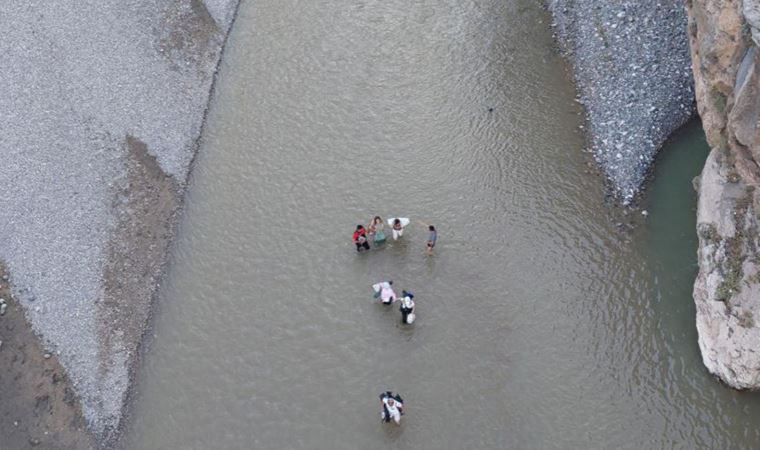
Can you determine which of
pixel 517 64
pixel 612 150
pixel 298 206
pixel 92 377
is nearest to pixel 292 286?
pixel 298 206

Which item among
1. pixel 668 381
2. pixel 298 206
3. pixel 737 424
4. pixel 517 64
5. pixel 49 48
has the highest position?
pixel 517 64

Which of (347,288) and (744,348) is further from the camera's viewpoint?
(347,288)

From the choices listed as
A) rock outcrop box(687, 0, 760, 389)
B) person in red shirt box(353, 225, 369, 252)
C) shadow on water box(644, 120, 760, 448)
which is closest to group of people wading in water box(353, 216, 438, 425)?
person in red shirt box(353, 225, 369, 252)

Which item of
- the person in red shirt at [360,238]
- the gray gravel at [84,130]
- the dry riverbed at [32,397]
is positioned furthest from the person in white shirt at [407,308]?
the dry riverbed at [32,397]

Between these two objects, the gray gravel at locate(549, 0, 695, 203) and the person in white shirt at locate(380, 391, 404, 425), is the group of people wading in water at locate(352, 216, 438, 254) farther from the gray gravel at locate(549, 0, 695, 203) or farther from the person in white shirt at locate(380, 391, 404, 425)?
the gray gravel at locate(549, 0, 695, 203)

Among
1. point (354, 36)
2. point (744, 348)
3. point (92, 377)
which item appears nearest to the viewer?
point (744, 348)

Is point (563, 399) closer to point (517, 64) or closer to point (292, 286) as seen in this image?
point (292, 286)

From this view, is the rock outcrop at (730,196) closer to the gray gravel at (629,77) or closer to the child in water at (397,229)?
the gray gravel at (629,77)
